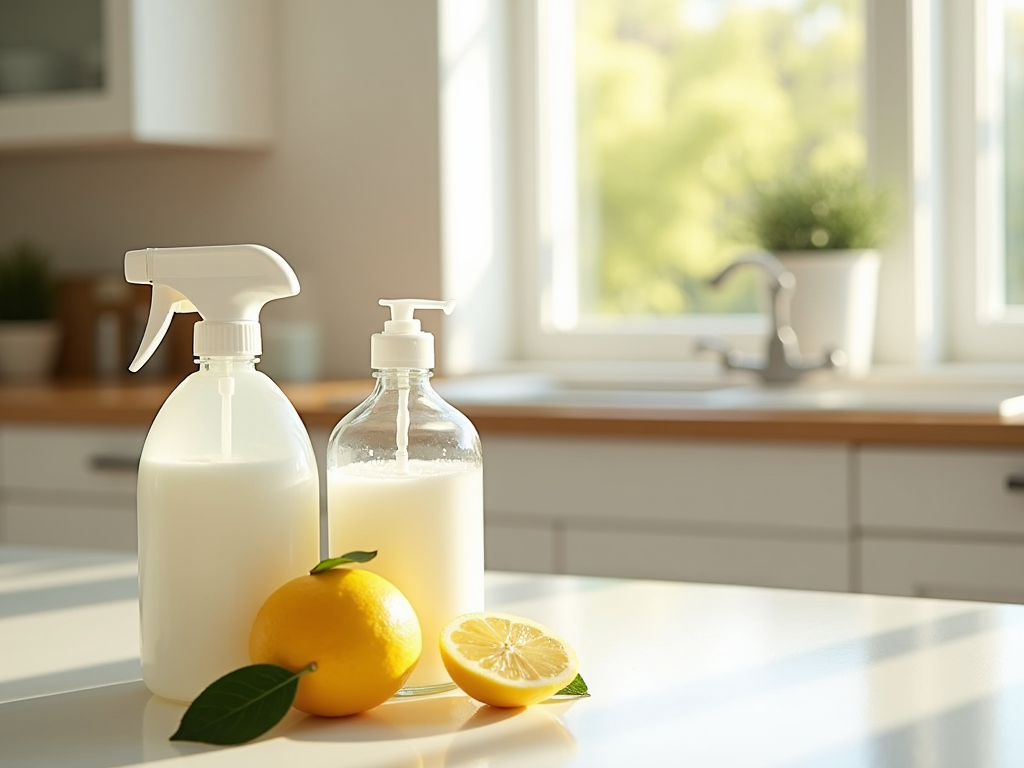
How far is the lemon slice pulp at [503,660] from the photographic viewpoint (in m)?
0.73

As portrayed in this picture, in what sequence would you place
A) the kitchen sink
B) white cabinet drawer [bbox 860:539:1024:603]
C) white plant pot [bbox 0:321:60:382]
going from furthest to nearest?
1. white plant pot [bbox 0:321:60:382]
2. the kitchen sink
3. white cabinet drawer [bbox 860:539:1024:603]

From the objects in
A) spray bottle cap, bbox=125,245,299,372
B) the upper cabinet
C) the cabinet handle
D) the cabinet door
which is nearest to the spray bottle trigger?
spray bottle cap, bbox=125,245,299,372

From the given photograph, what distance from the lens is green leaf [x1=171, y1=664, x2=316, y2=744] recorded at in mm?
688

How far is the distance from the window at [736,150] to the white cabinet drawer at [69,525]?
3.34 feet

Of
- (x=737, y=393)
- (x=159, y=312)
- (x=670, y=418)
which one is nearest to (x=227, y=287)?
(x=159, y=312)

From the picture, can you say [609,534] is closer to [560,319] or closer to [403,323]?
[560,319]

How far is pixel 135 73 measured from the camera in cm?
272

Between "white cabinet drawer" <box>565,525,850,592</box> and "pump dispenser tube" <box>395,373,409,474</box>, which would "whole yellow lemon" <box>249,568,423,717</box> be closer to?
"pump dispenser tube" <box>395,373,409,474</box>

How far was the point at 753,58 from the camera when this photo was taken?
2896 mm

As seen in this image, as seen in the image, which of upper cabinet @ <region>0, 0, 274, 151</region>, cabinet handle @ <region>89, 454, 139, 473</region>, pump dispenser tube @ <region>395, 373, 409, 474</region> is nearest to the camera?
pump dispenser tube @ <region>395, 373, 409, 474</region>

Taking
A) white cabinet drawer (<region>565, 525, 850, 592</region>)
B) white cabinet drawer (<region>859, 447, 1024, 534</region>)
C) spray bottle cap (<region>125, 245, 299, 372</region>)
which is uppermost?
spray bottle cap (<region>125, 245, 299, 372</region>)

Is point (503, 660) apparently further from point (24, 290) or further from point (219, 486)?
point (24, 290)

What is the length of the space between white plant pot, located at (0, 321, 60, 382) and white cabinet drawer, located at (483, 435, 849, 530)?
4.60 feet

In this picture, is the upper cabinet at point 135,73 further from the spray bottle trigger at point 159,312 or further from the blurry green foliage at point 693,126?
the spray bottle trigger at point 159,312
